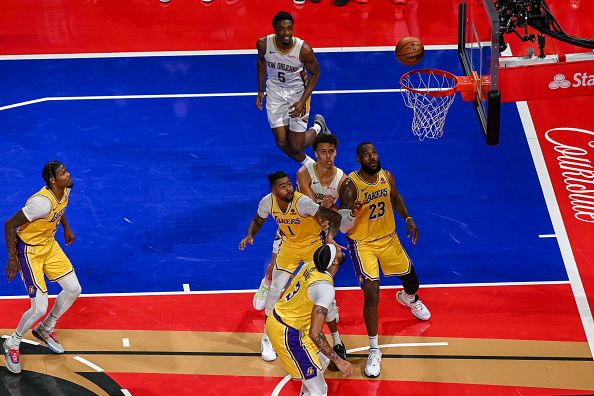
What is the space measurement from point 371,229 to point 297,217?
2.67ft

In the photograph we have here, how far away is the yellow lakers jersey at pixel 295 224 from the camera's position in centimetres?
1030

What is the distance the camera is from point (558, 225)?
495 inches

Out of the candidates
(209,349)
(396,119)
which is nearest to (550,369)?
(209,349)

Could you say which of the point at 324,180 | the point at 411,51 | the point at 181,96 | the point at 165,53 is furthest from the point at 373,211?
the point at 165,53

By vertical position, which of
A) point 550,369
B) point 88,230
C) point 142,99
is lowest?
point 550,369

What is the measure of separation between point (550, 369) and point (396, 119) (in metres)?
5.36

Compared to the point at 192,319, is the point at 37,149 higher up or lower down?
higher up

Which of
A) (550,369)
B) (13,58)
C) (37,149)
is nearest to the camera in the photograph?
(550,369)

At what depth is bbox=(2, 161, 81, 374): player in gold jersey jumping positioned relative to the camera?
1027cm

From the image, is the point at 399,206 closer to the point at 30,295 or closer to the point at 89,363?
the point at 89,363

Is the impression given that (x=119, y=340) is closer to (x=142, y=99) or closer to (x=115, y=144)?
(x=115, y=144)

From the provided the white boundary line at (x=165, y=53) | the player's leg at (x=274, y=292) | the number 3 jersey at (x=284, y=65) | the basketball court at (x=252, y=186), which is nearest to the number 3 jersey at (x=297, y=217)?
the player's leg at (x=274, y=292)

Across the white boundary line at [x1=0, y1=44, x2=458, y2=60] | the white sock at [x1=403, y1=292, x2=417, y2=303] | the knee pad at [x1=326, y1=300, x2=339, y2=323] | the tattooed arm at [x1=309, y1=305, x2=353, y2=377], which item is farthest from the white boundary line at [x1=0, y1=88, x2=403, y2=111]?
the tattooed arm at [x1=309, y1=305, x2=353, y2=377]

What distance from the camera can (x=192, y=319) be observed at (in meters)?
11.2
